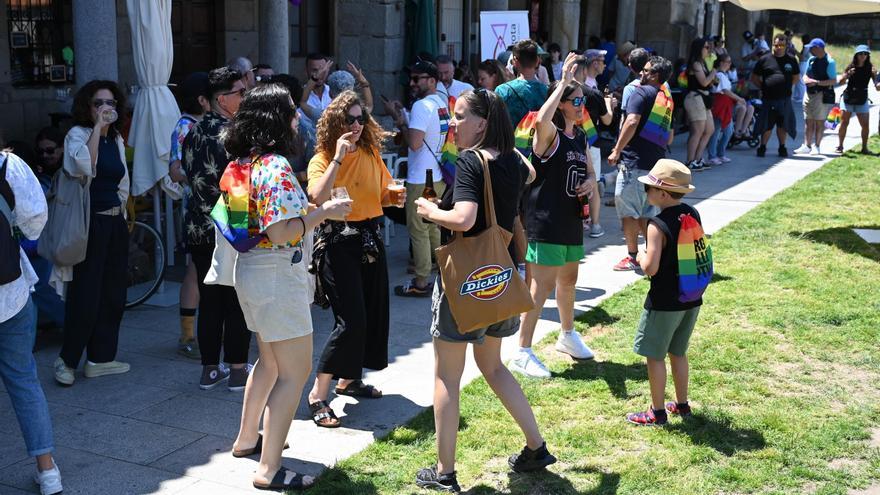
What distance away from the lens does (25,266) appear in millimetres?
4398

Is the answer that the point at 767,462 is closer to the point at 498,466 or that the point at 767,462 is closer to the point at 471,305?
the point at 498,466

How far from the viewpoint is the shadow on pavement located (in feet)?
32.0

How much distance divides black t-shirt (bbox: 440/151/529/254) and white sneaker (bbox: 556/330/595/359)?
6.79 feet

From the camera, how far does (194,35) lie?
1173 cm

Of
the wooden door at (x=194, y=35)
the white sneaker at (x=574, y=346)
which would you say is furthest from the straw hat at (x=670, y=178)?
the wooden door at (x=194, y=35)

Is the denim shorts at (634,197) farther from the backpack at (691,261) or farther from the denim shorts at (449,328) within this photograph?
the denim shorts at (449,328)

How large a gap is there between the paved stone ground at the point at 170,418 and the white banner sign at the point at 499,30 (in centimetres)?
512

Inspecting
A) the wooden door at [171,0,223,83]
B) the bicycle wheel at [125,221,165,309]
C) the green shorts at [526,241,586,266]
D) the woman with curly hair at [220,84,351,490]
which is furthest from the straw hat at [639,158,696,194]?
the wooden door at [171,0,223,83]

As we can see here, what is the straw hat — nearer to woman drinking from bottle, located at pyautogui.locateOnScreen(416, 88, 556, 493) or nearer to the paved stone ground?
woman drinking from bottle, located at pyautogui.locateOnScreen(416, 88, 556, 493)

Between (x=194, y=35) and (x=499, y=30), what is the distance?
12.0 feet

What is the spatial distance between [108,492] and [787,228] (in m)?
8.29

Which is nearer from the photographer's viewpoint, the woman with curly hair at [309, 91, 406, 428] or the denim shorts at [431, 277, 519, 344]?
the denim shorts at [431, 277, 519, 344]

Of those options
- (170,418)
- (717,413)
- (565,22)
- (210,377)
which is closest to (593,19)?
(565,22)

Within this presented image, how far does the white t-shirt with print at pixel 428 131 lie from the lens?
7.77 meters
